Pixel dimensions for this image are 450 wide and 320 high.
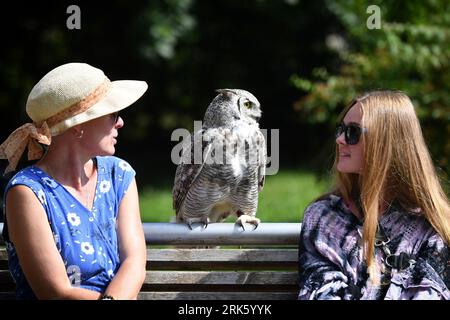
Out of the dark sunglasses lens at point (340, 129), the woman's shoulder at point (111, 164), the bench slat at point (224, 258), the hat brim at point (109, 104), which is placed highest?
the hat brim at point (109, 104)

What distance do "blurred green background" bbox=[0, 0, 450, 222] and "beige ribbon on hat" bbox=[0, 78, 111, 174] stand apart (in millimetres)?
2535

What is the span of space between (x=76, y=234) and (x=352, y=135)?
102 centimetres

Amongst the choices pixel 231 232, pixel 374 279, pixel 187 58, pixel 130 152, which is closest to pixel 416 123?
pixel 374 279

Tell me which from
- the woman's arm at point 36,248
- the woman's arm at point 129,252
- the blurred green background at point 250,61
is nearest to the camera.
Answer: the woman's arm at point 36,248

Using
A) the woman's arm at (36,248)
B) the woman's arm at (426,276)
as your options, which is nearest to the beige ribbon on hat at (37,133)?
the woman's arm at (36,248)

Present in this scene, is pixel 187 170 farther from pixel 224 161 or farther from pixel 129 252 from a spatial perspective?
pixel 129 252

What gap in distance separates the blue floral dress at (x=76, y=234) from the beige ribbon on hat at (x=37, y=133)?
97 millimetres

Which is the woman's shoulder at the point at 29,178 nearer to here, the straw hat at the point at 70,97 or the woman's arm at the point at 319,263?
the straw hat at the point at 70,97

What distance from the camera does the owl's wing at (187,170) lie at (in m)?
3.10

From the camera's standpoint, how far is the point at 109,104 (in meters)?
2.22

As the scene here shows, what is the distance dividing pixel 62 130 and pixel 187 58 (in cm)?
1040

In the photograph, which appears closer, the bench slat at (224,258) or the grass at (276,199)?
the bench slat at (224,258)
